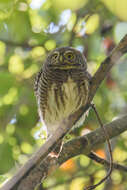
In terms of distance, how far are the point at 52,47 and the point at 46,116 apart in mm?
679

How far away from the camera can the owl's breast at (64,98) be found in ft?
8.87

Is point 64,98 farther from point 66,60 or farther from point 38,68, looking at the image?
point 38,68

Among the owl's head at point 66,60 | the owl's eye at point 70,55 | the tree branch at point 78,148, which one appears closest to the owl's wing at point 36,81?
the owl's head at point 66,60

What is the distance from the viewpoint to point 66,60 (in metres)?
2.93

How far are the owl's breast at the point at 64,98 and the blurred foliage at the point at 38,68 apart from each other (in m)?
0.19

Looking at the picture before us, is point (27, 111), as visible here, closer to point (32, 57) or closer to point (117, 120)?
point (32, 57)

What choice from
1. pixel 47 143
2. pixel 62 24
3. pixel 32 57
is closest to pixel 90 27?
pixel 62 24

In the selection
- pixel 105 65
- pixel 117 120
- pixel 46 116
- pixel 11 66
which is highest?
pixel 11 66

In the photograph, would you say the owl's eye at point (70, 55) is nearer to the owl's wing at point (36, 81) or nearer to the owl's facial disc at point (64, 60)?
the owl's facial disc at point (64, 60)

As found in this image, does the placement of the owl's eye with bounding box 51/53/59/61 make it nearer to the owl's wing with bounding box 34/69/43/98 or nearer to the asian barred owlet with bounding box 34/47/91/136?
the asian barred owlet with bounding box 34/47/91/136

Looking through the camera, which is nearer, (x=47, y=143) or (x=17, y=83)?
(x=47, y=143)

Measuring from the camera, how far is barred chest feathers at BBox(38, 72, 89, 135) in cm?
271

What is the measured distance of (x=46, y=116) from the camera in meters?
3.07

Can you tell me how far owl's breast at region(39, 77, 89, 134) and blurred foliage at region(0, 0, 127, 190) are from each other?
189 millimetres
